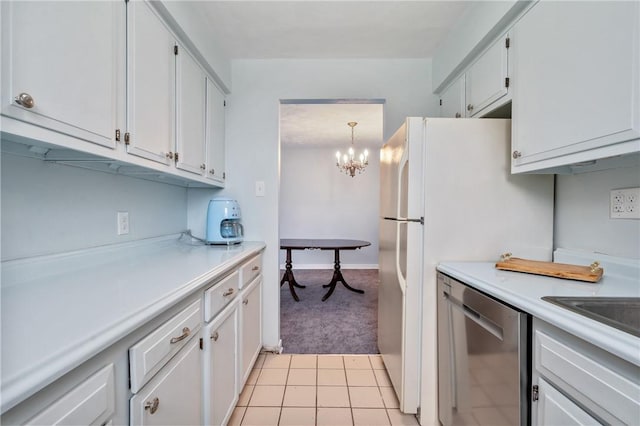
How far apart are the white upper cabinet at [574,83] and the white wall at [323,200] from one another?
4.18 m

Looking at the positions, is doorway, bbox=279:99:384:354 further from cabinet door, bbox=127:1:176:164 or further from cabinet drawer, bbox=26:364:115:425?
cabinet drawer, bbox=26:364:115:425

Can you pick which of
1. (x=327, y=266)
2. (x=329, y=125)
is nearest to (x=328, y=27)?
(x=329, y=125)

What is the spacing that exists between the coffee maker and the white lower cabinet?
1728mm

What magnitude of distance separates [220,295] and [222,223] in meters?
0.79

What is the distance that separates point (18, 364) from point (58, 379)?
8 centimetres

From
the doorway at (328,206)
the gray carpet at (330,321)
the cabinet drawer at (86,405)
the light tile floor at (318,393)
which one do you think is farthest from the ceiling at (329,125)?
the cabinet drawer at (86,405)

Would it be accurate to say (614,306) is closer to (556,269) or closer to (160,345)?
(556,269)

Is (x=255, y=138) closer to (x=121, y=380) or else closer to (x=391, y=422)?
(x=121, y=380)

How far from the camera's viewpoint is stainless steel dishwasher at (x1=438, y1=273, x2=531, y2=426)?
93 cm

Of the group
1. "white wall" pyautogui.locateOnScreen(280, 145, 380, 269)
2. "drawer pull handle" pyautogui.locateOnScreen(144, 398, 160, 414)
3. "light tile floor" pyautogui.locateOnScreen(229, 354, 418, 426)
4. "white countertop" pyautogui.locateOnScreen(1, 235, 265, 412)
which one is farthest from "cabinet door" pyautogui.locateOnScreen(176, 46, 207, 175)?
"white wall" pyautogui.locateOnScreen(280, 145, 380, 269)

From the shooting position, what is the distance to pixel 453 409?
4.34 ft

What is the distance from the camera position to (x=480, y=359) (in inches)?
44.6

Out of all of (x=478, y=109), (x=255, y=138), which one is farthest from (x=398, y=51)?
(x=255, y=138)

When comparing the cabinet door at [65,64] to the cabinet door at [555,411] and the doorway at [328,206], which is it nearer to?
the cabinet door at [555,411]
